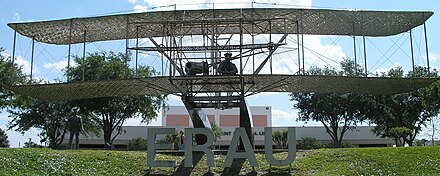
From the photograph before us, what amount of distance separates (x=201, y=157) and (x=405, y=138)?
29243mm

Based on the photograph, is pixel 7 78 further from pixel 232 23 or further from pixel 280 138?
pixel 280 138

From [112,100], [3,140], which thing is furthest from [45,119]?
[3,140]

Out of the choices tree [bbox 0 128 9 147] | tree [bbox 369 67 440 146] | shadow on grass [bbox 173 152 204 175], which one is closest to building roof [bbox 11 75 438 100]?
shadow on grass [bbox 173 152 204 175]

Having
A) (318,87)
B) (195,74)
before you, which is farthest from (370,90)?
(195,74)

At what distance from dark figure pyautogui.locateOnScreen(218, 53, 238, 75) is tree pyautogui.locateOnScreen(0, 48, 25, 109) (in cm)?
1892

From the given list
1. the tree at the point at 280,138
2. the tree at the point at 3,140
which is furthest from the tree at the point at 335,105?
the tree at the point at 3,140

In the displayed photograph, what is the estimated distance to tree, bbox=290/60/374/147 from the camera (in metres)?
50.2

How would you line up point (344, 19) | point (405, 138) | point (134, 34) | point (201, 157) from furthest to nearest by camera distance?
point (405, 138) → point (134, 34) → point (344, 19) → point (201, 157)

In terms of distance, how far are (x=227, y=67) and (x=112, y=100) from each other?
71.9ft

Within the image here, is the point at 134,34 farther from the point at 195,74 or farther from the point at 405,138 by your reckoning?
the point at 405,138

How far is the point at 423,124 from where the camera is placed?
Result: 50.2 m

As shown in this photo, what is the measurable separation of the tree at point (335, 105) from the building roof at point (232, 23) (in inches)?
795

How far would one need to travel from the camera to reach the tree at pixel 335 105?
5022 cm

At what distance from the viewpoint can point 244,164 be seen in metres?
24.2
